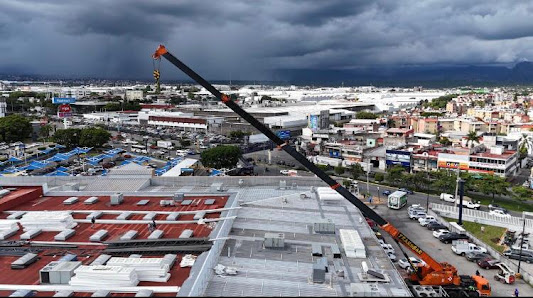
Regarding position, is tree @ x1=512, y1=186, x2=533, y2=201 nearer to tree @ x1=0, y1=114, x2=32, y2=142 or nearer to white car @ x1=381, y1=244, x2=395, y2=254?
white car @ x1=381, y1=244, x2=395, y2=254

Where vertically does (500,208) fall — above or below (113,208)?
below

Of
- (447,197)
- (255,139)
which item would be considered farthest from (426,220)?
(255,139)

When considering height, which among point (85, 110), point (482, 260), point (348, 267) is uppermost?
point (85, 110)

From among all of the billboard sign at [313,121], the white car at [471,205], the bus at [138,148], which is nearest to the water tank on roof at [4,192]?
the bus at [138,148]

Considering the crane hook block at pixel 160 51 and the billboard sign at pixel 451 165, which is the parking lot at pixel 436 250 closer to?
the billboard sign at pixel 451 165

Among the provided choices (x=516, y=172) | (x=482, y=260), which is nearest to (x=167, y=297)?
(x=482, y=260)

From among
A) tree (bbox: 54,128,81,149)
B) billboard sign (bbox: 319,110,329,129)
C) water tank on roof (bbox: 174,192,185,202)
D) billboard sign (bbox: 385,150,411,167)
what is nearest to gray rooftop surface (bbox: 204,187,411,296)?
water tank on roof (bbox: 174,192,185,202)

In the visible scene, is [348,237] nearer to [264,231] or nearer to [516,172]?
[264,231]

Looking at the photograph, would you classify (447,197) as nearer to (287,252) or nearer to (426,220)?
(426,220)
